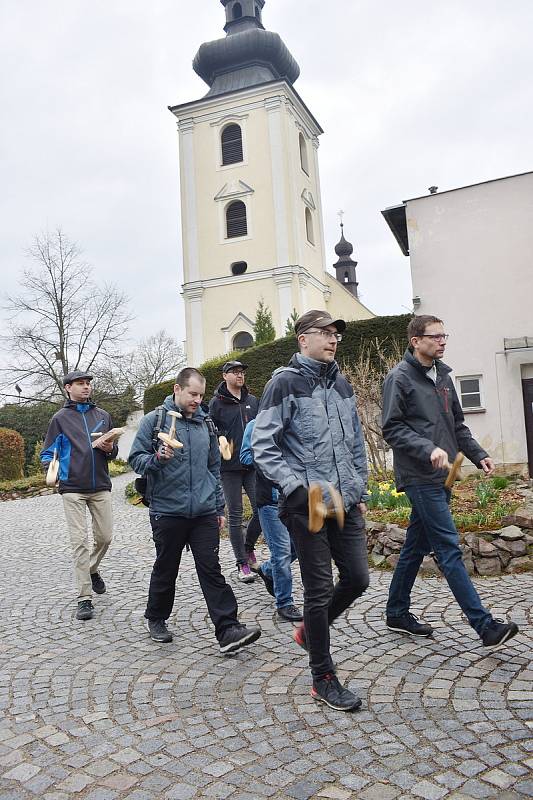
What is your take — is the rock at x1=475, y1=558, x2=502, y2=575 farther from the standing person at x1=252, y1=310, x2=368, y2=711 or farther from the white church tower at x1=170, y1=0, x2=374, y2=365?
the white church tower at x1=170, y1=0, x2=374, y2=365

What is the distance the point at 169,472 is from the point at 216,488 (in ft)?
1.22

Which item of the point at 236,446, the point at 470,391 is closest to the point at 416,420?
the point at 236,446

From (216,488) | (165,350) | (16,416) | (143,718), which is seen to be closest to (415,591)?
(216,488)

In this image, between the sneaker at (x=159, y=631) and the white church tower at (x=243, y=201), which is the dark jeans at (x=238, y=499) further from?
the white church tower at (x=243, y=201)

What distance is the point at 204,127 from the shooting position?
37.5m

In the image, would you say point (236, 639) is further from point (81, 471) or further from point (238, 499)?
point (238, 499)

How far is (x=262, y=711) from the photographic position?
3596 millimetres

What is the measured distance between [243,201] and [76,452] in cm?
3231

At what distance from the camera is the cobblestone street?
9.51 feet

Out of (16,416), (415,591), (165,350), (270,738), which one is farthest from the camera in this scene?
(165,350)

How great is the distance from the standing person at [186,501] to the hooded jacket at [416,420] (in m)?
1.28

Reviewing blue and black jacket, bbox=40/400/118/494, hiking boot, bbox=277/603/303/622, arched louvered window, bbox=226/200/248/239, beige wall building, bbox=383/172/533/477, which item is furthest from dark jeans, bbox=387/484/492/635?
arched louvered window, bbox=226/200/248/239

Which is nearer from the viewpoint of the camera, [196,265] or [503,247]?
[503,247]

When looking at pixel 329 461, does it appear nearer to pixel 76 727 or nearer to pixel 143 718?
pixel 143 718
